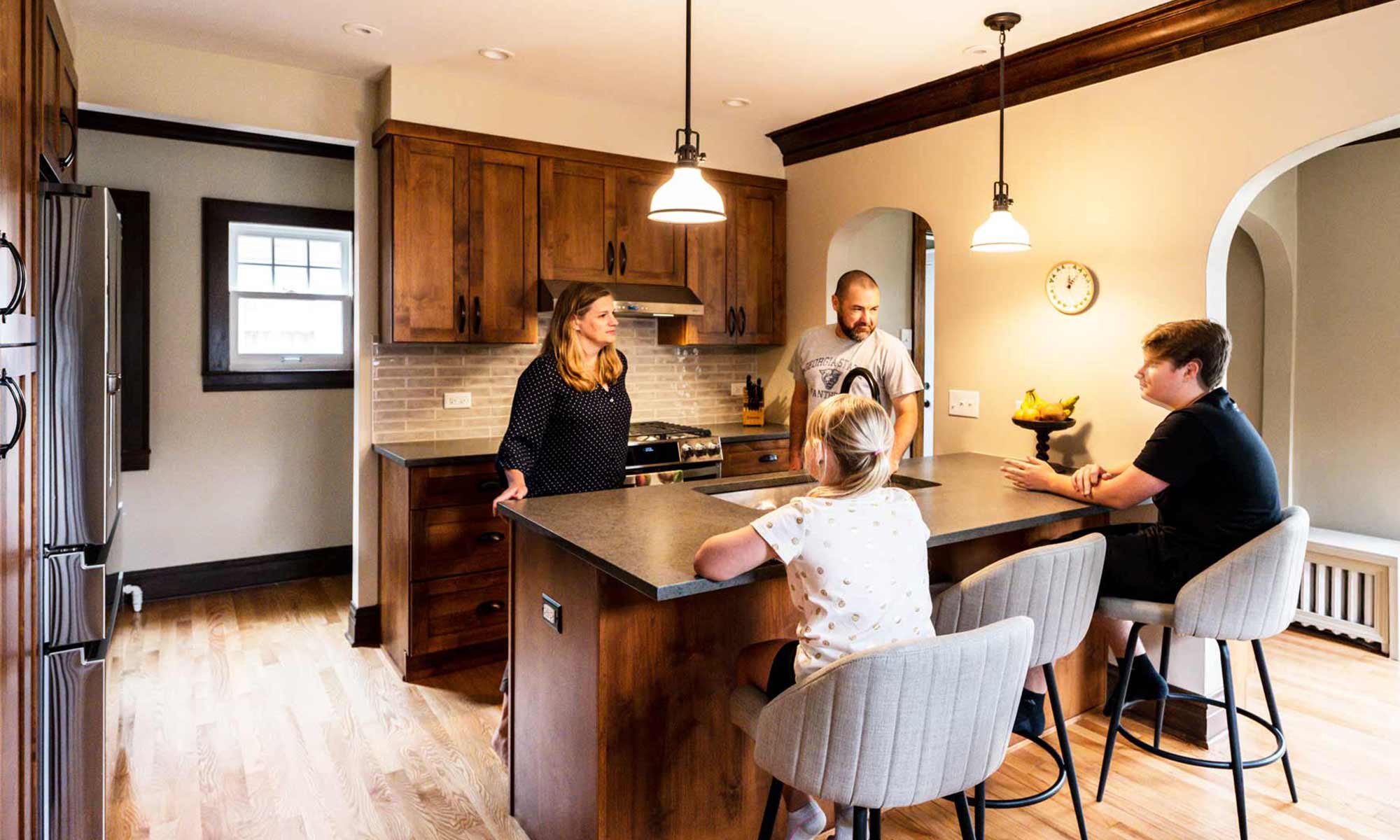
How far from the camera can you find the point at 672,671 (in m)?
2.07

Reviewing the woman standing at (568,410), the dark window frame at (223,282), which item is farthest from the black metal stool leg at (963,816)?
the dark window frame at (223,282)

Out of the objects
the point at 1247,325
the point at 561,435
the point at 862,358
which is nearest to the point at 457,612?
the point at 561,435

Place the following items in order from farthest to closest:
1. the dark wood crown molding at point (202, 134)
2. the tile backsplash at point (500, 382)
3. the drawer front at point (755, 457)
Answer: the drawer front at point (755, 457)
the dark wood crown molding at point (202, 134)
the tile backsplash at point (500, 382)

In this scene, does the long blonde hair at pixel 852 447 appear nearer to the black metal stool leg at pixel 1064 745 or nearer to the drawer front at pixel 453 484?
the black metal stool leg at pixel 1064 745

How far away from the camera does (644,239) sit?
4.45m

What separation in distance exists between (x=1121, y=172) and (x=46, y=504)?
3.54 m

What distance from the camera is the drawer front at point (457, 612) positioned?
3.58 meters

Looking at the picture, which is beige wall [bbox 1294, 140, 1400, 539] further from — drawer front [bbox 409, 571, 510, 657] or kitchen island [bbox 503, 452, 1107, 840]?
drawer front [bbox 409, 571, 510, 657]

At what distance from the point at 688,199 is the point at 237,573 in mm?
3799

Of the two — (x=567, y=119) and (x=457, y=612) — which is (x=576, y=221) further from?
(x=457, y=612)

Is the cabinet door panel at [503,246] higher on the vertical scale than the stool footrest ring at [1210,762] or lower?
higher

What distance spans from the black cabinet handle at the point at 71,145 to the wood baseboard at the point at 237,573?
2692 millimetres

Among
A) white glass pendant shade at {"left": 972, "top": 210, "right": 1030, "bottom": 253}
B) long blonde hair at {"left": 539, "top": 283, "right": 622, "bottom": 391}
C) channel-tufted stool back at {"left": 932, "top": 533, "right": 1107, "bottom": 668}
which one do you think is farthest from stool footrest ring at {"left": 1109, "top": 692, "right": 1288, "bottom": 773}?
long blonde hair at {"left": 539, "top": 283, "right": 622, "bottom": 391}

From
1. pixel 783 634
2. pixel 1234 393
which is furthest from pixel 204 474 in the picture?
pixel 1234 393
